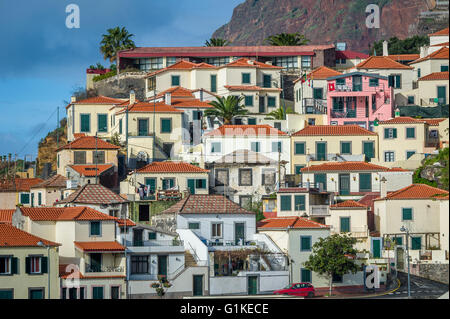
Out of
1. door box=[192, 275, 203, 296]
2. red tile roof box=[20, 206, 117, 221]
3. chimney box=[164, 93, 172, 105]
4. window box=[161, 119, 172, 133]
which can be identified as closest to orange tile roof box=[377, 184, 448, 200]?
door box=[192, 275, 203, 296]

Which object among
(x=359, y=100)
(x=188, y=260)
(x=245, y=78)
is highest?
(x=245, y=78)

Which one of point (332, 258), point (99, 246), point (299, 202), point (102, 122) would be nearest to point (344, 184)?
point (299, 202)

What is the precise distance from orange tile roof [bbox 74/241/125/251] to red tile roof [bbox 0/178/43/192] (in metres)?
22.6

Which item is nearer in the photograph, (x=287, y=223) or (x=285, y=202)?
(x=287, y=223)

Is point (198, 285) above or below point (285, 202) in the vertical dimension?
below

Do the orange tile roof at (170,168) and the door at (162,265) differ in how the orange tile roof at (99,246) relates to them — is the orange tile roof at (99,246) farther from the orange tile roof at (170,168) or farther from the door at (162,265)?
the orange tile roof at (170,168)

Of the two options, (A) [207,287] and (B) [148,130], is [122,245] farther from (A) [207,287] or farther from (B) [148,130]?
(B) [148,130]

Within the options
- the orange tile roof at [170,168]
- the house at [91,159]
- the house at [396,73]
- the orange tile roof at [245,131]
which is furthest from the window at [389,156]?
the house at [91,159]

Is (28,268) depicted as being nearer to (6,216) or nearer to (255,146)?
→ (6,216)

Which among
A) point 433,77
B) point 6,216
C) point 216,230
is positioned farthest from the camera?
point 433,77

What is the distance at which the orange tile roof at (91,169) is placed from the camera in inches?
2803

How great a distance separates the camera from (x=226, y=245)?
192 feet

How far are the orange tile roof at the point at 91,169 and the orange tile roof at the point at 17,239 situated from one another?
18825 millimetres

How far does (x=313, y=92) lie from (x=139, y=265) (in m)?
35.4
